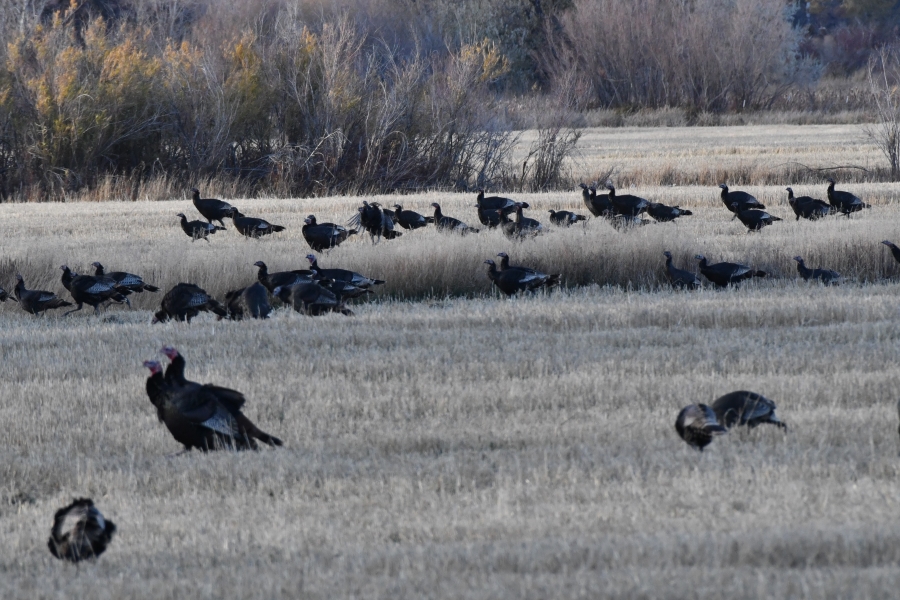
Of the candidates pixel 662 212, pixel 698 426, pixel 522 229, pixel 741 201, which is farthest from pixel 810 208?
pixel 698 426

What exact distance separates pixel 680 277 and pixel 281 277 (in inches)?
178

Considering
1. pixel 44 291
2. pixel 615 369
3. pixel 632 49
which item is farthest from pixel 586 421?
pixel 632 49

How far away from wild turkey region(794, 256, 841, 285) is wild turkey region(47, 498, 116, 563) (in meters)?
9.90

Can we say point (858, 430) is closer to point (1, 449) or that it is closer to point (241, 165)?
point (1, 449)

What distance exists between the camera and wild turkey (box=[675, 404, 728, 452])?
6.01 m

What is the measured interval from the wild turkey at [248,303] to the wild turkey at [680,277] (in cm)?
467

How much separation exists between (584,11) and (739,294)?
40494mm

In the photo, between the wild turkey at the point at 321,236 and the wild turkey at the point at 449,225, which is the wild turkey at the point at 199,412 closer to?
the wild turkey at the point at 321,236

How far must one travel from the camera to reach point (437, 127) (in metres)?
27.2

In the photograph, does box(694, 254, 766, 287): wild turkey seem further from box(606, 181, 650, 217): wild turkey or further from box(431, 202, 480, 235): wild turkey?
box(606, 181, 650, 217): wild turkey

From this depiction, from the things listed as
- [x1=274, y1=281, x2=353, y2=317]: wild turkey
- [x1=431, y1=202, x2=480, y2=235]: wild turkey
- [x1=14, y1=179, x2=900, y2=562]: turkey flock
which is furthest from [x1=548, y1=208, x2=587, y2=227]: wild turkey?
[x1=274, y1=281, x2=353, y2=317]: wild turkey

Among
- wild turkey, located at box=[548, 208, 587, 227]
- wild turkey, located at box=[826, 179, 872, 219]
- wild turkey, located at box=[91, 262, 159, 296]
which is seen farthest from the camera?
wild turkey, located at box=[826, 179, 872, 219]

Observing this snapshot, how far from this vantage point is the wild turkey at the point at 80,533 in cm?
468

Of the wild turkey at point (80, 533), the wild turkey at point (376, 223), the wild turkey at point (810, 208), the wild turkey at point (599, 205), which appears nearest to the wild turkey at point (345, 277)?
the wild turkey at point (376, 223)
